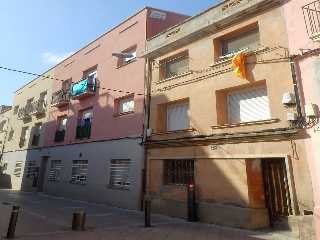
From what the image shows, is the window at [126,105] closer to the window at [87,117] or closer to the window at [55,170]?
the window at [87,117]

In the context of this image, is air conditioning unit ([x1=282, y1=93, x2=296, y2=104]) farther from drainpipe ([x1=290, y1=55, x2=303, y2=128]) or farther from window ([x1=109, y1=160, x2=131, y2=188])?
window ([x1=109, y1=160, x2=131, y2=188])

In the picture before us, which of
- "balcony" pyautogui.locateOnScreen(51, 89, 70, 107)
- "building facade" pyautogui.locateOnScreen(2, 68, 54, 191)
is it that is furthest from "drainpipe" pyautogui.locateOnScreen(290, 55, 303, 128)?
"building facade" pyautogui.locateOnScreen(2, 68, 54, 191)

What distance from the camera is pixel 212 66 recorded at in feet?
33.4

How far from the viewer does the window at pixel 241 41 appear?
9.45 m

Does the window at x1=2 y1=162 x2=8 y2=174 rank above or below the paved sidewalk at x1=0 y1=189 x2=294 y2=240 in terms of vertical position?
above

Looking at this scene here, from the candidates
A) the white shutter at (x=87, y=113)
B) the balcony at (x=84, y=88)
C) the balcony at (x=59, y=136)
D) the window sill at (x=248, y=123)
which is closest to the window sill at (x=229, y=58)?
the window sill at (x=248, y=123)

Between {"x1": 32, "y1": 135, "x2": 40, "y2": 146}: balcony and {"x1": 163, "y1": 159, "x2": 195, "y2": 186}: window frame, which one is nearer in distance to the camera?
{"x1": 163, "y1": 159, "x2": 195, "y2": 186}: window frame

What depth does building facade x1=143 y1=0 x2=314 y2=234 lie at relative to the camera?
777 cm

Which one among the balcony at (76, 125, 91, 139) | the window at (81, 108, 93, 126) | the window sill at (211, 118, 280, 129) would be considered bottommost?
the window sill at (211, 118, 280, 129)

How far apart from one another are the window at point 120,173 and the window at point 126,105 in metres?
2.92

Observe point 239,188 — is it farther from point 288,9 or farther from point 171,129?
point 288,9

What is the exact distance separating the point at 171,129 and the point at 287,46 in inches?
231

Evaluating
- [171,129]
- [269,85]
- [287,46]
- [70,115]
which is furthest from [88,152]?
[287,46]

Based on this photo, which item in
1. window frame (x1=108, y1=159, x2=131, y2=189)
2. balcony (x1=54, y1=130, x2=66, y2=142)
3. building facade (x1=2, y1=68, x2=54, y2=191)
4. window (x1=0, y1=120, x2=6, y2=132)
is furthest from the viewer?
window (x1=0, y1=120, x2=6, y2=132)
